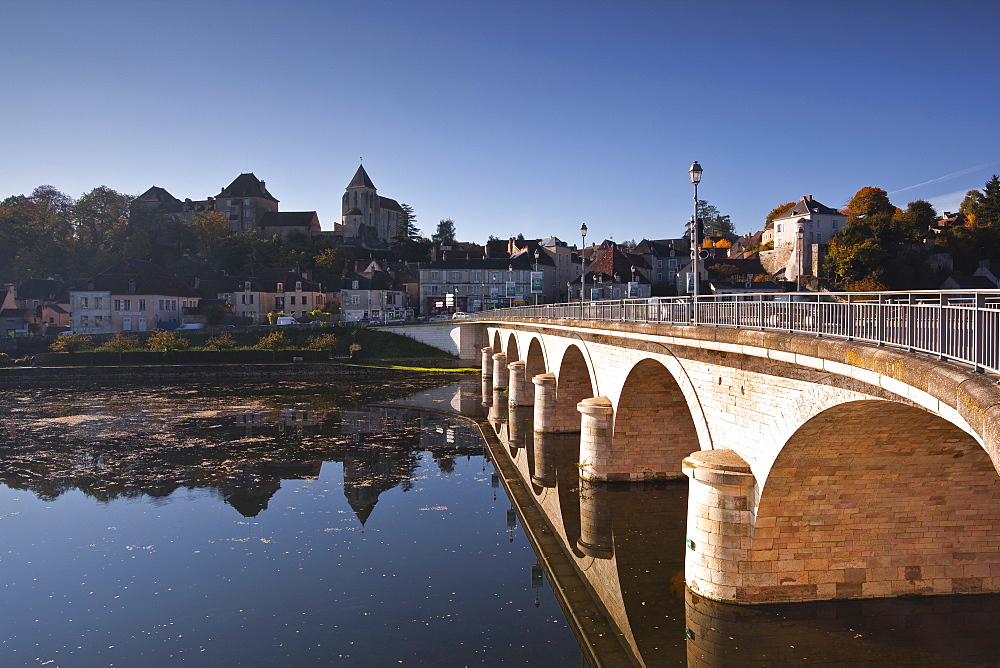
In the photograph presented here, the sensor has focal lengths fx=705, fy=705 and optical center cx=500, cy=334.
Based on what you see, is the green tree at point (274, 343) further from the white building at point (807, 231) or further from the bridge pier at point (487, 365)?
the white building at point (807, 231)

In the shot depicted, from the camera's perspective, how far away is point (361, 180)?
412 feet

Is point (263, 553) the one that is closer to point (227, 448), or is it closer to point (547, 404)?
point (227, 448)

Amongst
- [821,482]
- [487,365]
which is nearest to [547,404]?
[821,482]

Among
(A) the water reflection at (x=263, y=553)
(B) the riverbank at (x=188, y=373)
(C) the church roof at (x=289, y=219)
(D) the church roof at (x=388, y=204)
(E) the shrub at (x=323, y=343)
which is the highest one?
(D) the church roof at (x=388, y=204)

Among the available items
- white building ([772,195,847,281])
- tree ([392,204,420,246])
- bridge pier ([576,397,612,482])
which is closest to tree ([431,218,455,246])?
tree ([392,204,420,246])

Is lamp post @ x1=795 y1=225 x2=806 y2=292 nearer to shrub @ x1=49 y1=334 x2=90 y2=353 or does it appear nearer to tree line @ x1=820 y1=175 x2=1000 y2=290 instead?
tree line @ x1=820 y1=175 x2=1000 y2=290

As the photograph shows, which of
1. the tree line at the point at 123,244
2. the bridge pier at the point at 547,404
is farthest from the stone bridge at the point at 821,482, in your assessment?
the tree line at the point at 123,244

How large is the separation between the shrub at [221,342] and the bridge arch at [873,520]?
6216cm

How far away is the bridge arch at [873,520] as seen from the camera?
11.6 m

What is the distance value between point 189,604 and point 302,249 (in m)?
95.8

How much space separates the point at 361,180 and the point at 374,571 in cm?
11674

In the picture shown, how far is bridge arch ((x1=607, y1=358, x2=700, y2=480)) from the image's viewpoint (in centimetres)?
2129

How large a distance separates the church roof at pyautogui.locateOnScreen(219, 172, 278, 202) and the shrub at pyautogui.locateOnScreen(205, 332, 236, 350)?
60.5m

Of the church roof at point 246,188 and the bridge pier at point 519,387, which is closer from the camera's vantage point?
the bridge pier at point 519,387
